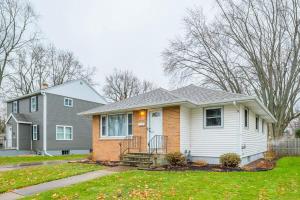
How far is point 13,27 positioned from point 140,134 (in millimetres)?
17373

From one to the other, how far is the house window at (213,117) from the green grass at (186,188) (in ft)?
12.2

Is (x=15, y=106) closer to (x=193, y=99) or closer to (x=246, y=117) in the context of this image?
(x=193, y=99)

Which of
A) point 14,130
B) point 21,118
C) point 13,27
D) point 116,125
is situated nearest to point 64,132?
point 21,118

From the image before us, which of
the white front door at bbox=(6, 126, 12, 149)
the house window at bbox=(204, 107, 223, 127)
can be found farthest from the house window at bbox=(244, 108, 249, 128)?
the white front door at bbox=(6, 126, 12, 149)

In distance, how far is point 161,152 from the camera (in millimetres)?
12273

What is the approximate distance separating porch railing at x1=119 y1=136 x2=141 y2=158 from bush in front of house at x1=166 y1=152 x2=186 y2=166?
7.38ft

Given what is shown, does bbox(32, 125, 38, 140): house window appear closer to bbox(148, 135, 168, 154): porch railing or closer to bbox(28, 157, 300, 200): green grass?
bbox(148, 135, 168, 154): porch railing

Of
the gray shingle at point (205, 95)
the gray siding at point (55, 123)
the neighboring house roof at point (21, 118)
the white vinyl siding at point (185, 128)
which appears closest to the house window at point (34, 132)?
the gray siding at point (55, 123)

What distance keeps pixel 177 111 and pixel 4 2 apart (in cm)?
1952

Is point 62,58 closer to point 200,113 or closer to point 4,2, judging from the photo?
point 4,2

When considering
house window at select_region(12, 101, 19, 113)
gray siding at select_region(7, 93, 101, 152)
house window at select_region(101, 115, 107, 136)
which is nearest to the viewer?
house window at select_region(101, 115, 107, 136)

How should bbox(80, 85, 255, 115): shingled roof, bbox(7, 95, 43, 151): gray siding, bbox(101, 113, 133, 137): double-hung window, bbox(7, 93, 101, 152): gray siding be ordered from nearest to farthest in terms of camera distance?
bbox(80, 85, 255, 115): shingled roof < bbox(101, 113, 133, 137): double-hung window < bbox(7, 95, 43, 151): gray siding < bbox(7, 93, 101, 152): gray siding

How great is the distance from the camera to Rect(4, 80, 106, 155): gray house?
2175cm

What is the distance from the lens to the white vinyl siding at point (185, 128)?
12.0 metres
